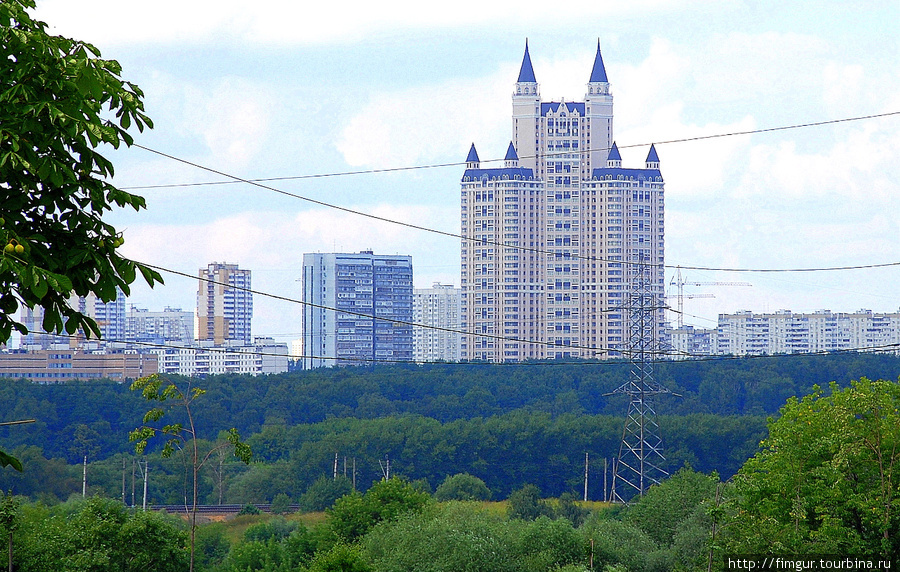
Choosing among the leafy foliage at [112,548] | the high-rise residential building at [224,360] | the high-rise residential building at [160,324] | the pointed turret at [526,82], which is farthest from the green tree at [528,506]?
the high-rise residential building at [160,324]

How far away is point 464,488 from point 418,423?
11.3 metres

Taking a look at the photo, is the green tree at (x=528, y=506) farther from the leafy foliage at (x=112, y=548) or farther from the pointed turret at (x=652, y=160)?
the pointed turret at (x=652, y=160)

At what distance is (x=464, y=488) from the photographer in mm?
67375

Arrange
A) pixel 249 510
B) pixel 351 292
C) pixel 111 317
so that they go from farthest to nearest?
1. pixel 111 317
2. pixel 351 292
3. pixel 249 510

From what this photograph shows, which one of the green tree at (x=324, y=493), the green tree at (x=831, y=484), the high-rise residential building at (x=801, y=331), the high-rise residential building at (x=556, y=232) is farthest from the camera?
the high-rise residential building at (x=801, y=331)

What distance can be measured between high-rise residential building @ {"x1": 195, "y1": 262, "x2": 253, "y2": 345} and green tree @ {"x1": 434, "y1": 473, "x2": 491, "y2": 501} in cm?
9987

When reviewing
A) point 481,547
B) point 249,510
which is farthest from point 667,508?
point 249,510

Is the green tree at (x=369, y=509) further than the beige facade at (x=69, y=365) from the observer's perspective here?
No

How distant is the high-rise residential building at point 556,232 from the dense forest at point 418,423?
60.3 ft

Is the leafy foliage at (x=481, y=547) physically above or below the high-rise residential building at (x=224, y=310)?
below

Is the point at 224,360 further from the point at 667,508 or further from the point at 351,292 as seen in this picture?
the point at 667,508

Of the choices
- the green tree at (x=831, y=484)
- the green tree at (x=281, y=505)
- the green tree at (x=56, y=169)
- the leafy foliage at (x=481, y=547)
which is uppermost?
the green tree at (x=56, y=169)

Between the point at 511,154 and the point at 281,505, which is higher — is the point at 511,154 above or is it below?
above

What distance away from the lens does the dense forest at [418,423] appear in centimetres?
7112
